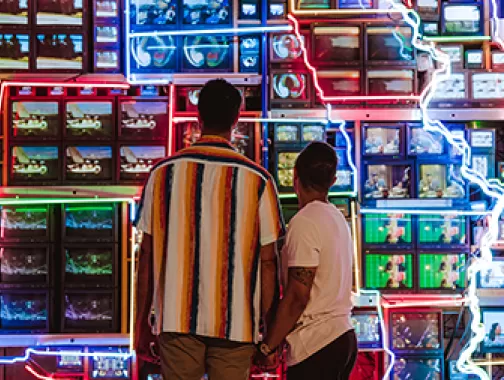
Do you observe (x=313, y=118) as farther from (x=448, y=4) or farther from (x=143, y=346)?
(x=143, y=346)

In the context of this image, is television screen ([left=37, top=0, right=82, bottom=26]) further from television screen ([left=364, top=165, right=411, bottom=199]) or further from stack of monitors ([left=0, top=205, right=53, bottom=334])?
television screen ([left=364, top=165, right=411, bottom=199])

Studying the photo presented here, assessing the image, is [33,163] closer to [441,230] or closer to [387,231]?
[387,231]

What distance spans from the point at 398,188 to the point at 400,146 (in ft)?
0.88

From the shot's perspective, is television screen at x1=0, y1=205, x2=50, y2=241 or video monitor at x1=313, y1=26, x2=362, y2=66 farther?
video monitor at x1=313, y1=26, x2=362, y2=66

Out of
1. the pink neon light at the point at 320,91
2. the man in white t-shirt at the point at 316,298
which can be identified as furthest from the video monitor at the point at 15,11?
the man in white t-shirt at the point at 316,298

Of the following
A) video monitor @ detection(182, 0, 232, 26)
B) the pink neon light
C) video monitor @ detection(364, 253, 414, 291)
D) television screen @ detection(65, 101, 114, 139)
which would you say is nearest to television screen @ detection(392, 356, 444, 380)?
video monitor @ detection(364, 253, 414, 291)

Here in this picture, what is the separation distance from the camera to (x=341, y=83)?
13.8 ft

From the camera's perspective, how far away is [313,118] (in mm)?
4121

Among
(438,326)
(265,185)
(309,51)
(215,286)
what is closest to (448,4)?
(309,51)

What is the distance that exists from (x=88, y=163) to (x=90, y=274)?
69 centimetres

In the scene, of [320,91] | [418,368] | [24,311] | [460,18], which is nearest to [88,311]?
[24,311]

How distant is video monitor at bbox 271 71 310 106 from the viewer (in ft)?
13.6

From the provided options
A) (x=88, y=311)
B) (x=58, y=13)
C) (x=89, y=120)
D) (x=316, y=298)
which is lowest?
(x=88, y=311)

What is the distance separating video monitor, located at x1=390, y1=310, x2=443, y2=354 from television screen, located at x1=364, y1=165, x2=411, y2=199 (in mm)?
755
